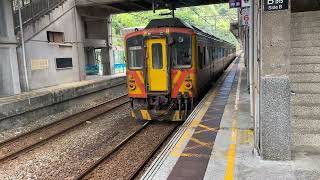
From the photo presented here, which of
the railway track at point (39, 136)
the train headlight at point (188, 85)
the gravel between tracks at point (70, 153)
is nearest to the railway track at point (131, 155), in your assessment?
the gravel between tracks at point (70, 153)

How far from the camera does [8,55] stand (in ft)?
48.4

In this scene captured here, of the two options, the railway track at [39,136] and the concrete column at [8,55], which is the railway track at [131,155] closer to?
the railway track at [39,136]

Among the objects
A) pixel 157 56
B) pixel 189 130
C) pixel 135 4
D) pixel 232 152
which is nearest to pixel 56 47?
pixel 135 4

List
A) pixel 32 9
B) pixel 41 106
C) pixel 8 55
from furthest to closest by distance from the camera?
pixel 32 9
pixel 8 55
pixel 41 106

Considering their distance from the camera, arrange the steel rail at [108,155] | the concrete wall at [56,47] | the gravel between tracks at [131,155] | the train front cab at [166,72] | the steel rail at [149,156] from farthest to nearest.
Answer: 1. the concrete wall at [56,47]
2. the train front cab at [166,72]
3. the gravel between tracks at [131,155]
4. the steel rail at [108,155]
5. the steel rail at [149,156]

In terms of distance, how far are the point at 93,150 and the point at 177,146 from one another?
3082 mm

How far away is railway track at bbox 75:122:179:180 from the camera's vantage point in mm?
6848

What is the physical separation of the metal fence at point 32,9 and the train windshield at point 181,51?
31.5 ft

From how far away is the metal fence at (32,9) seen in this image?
17156 mm

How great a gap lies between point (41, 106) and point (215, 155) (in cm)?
1051

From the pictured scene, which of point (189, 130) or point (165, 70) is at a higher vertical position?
point (165, 70)

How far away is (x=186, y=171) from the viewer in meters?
5.14

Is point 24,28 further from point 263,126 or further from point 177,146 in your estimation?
point 263,126

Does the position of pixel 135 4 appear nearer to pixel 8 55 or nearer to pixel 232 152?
pixel 8 55
